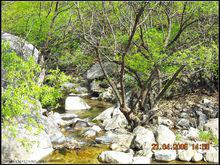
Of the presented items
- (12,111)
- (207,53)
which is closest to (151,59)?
(207,53)

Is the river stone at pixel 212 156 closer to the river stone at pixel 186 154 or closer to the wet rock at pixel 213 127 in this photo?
the river stone at pixel 186 154

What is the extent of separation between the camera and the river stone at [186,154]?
1341 centimetres

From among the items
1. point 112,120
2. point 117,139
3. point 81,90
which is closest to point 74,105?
point 112,120

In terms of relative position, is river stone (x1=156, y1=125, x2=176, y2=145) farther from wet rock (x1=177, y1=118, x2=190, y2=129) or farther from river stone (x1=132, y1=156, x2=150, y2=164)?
wet rock (x1=177, y1=118, x2=190, y2=129)

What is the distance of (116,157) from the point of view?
1295cm

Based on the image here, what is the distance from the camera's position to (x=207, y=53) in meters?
15.6

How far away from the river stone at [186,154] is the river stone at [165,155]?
10.7 inches

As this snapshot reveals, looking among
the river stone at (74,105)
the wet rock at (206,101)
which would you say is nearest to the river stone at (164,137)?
the wet rock at (206,101)

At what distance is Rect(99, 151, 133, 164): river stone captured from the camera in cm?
1291

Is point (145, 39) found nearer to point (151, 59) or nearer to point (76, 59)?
point (151, 59)

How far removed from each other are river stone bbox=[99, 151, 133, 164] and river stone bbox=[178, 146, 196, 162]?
2157 mm

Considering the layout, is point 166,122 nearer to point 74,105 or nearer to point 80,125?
point 80,125

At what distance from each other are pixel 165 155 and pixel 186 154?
940 mm

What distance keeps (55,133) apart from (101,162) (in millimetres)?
3831
